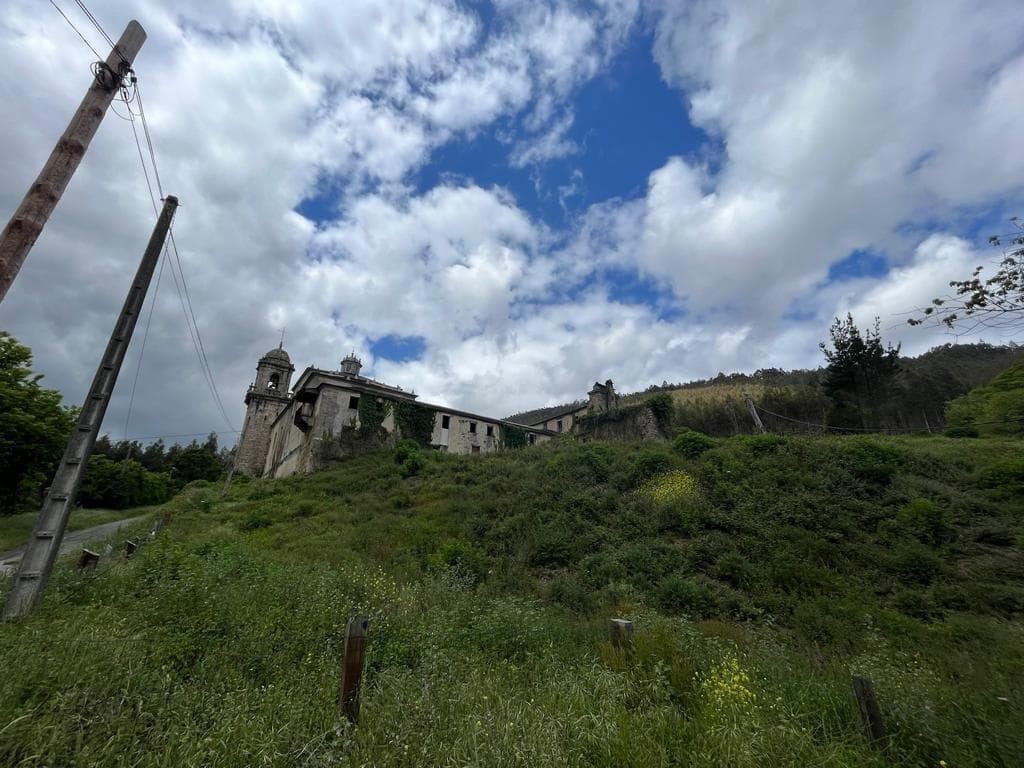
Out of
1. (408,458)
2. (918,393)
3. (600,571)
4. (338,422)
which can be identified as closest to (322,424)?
(338,422)

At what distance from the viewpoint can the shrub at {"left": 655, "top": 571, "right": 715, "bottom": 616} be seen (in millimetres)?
7777

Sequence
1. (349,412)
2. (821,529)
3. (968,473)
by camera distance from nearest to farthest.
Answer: (821,529)
(968,473)
(349,412)

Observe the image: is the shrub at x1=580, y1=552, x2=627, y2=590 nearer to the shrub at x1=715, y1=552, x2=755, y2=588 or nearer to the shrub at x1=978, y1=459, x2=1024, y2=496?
the shrub at x1=715, y1=552, x2=755, y2=588

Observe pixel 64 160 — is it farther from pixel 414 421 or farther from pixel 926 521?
pixel 414 421

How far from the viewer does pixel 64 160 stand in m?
4.64

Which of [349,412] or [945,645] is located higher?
[349,412]

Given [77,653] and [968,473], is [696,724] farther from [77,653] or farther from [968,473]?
[968,473]

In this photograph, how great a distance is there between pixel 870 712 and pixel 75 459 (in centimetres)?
883

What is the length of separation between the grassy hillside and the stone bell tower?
2594 centimetres

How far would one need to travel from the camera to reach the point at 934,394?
42.0m

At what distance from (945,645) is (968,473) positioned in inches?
392

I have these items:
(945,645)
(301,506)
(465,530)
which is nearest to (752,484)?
(945,645)

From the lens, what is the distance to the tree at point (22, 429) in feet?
60.4

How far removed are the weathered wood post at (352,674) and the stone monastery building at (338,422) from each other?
24276mm
